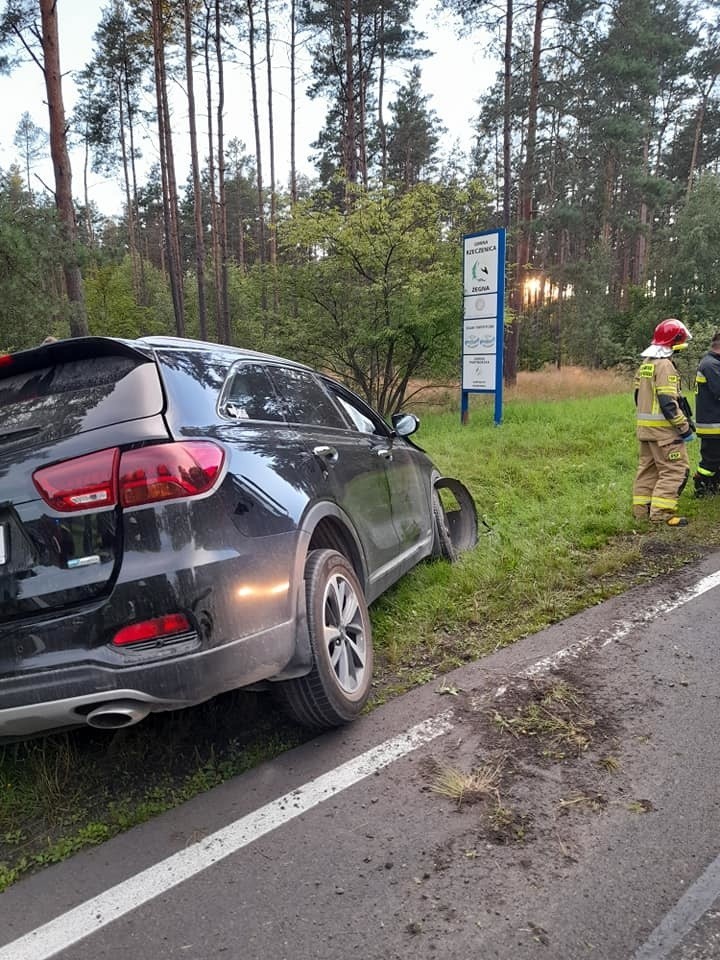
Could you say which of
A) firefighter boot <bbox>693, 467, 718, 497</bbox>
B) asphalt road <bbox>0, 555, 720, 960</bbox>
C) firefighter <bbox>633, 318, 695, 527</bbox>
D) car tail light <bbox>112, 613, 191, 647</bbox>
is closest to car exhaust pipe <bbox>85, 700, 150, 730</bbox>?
car tail light <bbox>112, 613, 191, 647</bbox>

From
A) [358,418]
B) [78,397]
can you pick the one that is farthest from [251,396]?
[358,418]

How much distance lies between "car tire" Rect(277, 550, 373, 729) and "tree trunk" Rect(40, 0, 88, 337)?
40.4 feet

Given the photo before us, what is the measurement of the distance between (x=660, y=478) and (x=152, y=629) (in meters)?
5.31

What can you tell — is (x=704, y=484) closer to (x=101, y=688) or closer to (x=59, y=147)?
(x=101, y=688)

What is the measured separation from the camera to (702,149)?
1464 inches

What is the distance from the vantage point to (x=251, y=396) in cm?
308

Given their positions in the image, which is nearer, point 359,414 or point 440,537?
point 359,414

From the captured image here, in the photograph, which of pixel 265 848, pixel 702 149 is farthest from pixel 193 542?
pixel 702 149

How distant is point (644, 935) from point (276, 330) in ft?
48.3

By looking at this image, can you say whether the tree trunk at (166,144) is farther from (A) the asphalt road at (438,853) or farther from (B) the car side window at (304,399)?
(A) the asphalt road at (438,853)

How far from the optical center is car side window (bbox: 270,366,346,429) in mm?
3447

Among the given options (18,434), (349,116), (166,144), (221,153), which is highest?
(221,153)

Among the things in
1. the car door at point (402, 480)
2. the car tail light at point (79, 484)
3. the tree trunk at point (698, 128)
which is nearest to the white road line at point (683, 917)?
the car tail light at point (79, 484)

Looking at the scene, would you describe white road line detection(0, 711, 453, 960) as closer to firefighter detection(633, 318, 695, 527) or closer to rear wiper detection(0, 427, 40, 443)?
rear wiper detection(0, 427, 40, 443)
